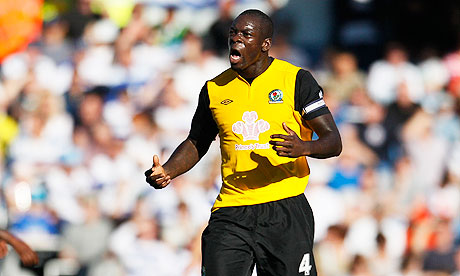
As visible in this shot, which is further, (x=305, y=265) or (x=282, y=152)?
(x=305, y=265)

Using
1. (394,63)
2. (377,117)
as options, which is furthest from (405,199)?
(394,63)

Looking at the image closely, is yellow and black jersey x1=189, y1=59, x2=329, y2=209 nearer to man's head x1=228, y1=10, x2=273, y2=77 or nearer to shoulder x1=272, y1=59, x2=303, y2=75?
shoulder x1=272, y1=59, x2=303, y2=75

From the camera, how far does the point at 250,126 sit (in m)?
5.76

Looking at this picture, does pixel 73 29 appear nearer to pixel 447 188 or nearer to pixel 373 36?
pixel 373 36

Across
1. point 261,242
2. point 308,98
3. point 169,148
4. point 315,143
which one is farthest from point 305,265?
point 169,148

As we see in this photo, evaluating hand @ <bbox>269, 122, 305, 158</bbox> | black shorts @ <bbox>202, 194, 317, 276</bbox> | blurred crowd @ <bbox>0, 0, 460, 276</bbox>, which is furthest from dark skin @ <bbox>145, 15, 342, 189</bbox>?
blurred crowd @ <bbox>0, 0, 460, 276</bbox>

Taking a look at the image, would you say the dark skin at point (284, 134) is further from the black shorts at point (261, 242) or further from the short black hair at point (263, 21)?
the black shorts at point (261, 242)

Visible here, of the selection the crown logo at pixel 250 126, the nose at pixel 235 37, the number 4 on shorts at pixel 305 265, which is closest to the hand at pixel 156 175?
the crown logo at pixel 250 126

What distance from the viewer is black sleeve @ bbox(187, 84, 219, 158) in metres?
6.08

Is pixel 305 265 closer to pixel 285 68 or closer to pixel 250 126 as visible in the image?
pixel 250 126

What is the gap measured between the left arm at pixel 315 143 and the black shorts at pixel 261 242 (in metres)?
0.56

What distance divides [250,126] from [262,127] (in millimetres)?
91

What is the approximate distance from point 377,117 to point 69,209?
465 centimetres

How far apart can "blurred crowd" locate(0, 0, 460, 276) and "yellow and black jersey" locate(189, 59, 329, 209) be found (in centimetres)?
484
